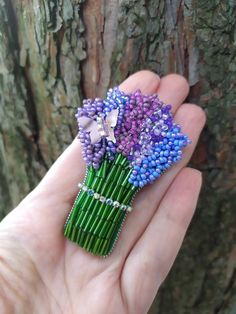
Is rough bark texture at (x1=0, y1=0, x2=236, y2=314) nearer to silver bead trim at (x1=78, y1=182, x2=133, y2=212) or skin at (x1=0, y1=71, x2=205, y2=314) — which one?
skin at (x1=0, y1=71, x2=205, y2=314)

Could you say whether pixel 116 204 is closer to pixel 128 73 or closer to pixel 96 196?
pixel 96 196

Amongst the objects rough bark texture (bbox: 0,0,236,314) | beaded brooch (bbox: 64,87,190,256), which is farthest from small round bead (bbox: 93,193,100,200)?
rough bark texture (bbox: 0,0,236,314)

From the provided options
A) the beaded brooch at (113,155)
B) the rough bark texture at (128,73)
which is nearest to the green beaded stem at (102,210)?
the beaded brooch at (113,155)

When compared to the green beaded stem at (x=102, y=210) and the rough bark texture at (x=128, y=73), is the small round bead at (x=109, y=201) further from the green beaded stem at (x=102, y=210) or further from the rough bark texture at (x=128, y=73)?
the rough bark texture at (x=128, y=73)

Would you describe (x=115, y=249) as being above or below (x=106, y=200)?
below

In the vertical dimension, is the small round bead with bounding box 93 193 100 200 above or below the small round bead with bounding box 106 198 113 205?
above

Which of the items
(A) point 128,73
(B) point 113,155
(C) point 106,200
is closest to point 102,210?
(C) point 106,200
